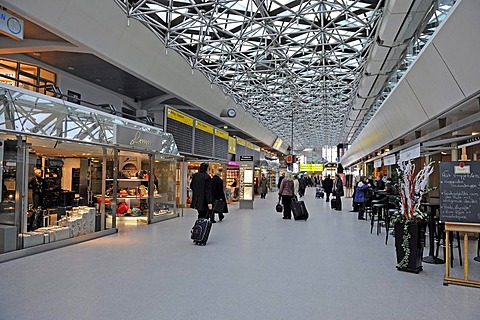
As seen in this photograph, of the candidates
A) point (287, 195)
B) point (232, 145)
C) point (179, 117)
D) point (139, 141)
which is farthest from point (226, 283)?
point (232, 145)

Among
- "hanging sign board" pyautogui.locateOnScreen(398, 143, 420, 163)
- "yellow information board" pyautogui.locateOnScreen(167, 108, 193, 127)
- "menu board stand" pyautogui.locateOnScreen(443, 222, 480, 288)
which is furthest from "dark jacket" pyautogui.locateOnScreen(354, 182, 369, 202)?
"menu board stand" pyautogui.locateOnScreen(443, 222, 480, 288)

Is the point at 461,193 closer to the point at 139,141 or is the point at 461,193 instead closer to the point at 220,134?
the point at 139,141

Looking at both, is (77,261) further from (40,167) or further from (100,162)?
(100,162)

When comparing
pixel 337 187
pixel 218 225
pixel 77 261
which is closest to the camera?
pixel 77 261

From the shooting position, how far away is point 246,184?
17.2 m

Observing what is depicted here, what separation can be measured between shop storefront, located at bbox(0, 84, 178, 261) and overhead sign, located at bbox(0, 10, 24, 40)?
142 centimetres

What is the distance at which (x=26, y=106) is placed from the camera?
6.51 meters

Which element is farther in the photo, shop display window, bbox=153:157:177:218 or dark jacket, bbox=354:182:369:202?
dark jacket, bbox=354:182:369:202

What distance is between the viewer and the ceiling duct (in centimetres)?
734

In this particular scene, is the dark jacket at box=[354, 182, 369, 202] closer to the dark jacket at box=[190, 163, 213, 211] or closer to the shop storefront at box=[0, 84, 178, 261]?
the shop storefront at box=[0, 84, 178, 261]

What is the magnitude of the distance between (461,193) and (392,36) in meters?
5.41

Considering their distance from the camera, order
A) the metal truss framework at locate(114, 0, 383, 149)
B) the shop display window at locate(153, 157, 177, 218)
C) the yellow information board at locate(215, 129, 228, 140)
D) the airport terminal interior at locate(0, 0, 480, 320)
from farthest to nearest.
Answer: the yellow information board at locate(215, 129, 228, 140) < the metal truss framework at locate(114, 0, 383, 149) < the shop display window at locate(153, 157, 177, 218) < the airport terminal interior at locate(0, 0, 480, 320)

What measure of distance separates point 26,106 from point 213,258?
445 centimetres

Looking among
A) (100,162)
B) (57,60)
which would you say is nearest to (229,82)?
(57,60)
